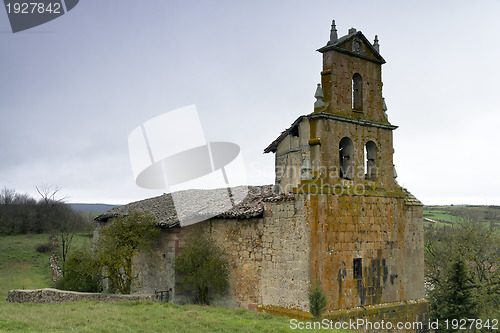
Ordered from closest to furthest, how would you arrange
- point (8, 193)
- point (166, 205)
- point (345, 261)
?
→ point (345, 261)
point (166, 205)
point (8, 193)

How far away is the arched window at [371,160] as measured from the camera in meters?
17.0

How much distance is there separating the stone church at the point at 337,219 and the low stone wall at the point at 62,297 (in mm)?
1773

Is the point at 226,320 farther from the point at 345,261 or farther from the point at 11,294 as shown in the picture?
the point at 11,294

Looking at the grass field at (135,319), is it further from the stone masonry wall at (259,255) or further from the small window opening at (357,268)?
the small window opening at (357,268)

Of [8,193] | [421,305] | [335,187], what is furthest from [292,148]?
[8,193]

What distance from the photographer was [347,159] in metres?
16.3

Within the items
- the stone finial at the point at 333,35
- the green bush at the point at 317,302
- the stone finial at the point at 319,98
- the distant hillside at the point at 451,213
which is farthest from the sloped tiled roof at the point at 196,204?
the distant hillside at the point at 451,213

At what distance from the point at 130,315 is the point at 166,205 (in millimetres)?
9393

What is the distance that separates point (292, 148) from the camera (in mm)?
16969

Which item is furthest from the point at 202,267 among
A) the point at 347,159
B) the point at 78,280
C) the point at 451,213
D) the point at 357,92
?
the point at 451,213

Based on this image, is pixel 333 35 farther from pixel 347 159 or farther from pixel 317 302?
pixel 317 302

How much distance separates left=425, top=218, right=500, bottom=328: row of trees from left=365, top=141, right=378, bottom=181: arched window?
6.94 metres

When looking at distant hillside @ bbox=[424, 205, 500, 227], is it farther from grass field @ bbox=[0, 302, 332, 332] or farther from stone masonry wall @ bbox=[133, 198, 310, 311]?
grass field @ bbox=[0, 302, 332, 332]

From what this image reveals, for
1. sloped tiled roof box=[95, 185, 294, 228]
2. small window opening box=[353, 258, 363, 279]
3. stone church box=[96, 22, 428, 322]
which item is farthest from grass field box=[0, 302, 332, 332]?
sloped tiled roof box=[95, 185, 294, 228]
